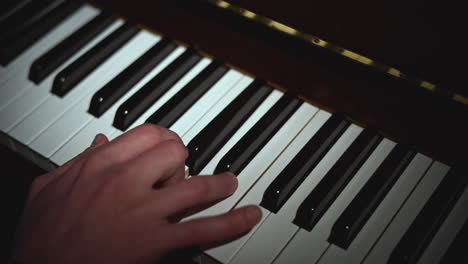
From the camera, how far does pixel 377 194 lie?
3.55 ft

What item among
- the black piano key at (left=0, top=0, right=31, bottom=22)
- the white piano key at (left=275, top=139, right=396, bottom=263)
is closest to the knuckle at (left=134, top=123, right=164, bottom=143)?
the white piano key at (left=275, top=139, right=396, bottom=263)

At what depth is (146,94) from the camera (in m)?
1.31

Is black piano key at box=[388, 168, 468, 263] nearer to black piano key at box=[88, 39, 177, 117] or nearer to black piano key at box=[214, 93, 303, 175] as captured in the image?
black piano key at box=[214, 93, 303, 175]

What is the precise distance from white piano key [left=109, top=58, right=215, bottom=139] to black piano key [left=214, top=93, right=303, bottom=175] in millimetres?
285

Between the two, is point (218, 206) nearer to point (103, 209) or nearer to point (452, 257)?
point (103, 209)

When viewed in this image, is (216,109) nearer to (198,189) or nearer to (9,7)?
(198,189)

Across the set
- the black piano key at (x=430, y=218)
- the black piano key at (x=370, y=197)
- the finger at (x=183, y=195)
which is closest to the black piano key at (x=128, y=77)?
the finger at (x=183, y=195)

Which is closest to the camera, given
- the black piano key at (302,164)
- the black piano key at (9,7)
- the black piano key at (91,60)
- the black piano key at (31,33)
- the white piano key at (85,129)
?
the black piano key at (302,164)

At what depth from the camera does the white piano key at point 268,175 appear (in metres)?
1.02

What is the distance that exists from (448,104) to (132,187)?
2.52 feet

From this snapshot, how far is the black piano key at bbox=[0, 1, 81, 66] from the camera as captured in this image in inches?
58.4

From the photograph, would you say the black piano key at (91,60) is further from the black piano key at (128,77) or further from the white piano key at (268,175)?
the white piano key at (268,175)

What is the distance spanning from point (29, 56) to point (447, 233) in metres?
1.40

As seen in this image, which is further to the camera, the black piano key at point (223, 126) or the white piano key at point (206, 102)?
the white piano key at point (206, 102)
